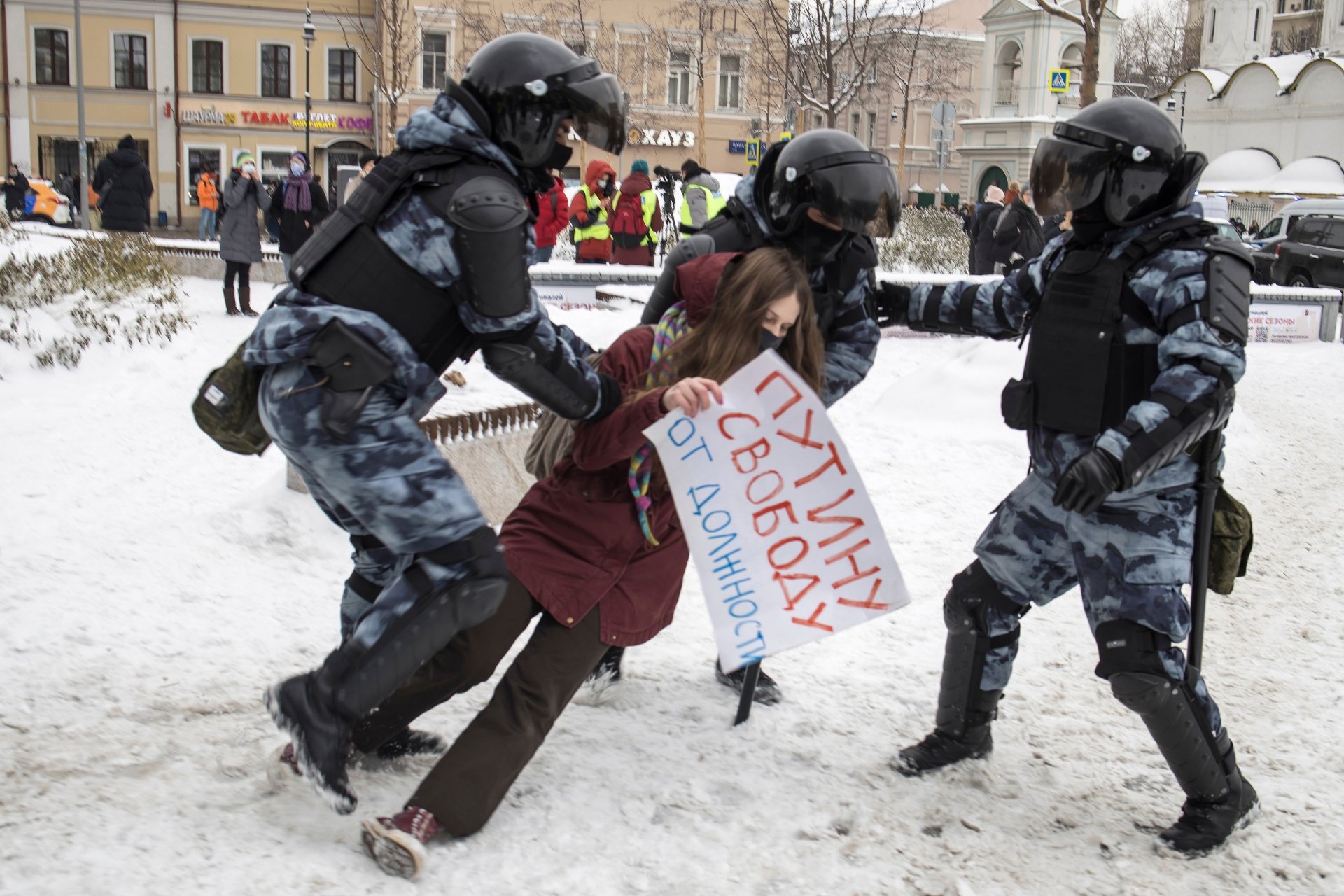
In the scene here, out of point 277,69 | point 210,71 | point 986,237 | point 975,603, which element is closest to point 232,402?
point 975,603

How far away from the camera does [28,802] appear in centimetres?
308

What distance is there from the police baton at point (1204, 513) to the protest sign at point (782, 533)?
791 millimetres

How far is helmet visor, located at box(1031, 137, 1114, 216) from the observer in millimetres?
3275

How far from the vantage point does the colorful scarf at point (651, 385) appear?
10.7 ft

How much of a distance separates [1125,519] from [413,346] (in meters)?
1.85

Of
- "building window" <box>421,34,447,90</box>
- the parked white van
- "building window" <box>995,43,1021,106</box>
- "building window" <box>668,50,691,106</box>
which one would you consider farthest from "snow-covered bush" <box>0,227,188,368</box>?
"building window" <box>995,43,1021,106</box>

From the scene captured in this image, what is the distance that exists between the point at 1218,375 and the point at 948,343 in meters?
7.99

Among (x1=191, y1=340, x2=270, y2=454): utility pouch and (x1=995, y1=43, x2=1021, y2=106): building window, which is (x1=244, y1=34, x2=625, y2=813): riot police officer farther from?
(x1=995, y1=43, x2=1021, y2=106): building window

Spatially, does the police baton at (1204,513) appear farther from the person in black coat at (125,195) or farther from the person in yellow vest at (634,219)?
the person in black coat at (125,195)

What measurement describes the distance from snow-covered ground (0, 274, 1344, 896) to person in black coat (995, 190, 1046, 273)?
691 centimetres

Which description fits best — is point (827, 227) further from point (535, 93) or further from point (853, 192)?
point (535, 93)

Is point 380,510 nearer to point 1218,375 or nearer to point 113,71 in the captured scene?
point 1218,375

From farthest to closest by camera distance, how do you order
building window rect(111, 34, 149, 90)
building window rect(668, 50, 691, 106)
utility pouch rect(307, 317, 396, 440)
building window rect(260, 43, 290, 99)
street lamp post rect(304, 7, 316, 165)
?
1. building window rect(668, 50, 691, 106)
2. building window rect(260, 43, 290, 99)
3. building window rect(111, 34, 149, 90)
4. street lamp post rect(304, 7, 316, 165)
5. utility pouch rect(307, 317, 396, 440)

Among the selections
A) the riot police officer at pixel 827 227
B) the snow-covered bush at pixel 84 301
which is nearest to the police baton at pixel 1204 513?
the riot police officer at pixel 827 227
